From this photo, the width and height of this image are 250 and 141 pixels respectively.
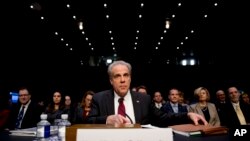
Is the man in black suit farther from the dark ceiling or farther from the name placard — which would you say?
the dark ceiling

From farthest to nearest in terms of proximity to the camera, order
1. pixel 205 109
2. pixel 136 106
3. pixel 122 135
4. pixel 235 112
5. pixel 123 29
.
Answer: pixel 123 29, pixel 235 112, pixel 205 109, pixel 136 106, pixel 122 135

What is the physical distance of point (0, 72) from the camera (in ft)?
28.6

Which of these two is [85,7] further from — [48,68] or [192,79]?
[192,79]

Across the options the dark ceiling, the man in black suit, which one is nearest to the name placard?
the man in black suit

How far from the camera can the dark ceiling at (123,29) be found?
8055 mm

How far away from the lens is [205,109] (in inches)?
167

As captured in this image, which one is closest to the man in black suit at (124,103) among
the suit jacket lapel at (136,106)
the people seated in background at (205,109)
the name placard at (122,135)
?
the suit jacket lapel at (136,106)

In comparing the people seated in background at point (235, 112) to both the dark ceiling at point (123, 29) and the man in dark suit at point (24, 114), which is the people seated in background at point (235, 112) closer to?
the man in dark suit at point (24, 114)

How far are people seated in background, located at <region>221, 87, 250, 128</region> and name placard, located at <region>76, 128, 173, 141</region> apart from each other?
357 cm

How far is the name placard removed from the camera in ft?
3.19

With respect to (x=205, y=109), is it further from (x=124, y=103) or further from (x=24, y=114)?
(x=24, y=114)

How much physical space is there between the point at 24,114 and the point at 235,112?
143 inches

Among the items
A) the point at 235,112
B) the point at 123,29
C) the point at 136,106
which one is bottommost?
the point at 235,112

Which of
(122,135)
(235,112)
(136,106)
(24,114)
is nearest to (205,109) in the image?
(235,112)
